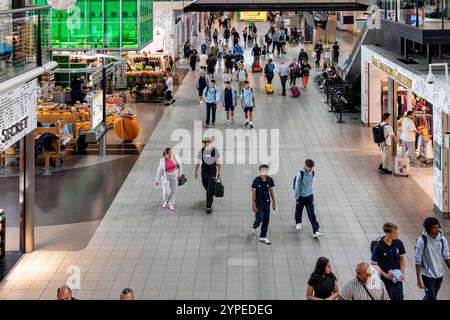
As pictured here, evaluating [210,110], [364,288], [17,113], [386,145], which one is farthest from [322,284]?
[210,110]

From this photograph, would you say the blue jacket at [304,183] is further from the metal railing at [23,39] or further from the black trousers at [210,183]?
the metal railing at [23,39]

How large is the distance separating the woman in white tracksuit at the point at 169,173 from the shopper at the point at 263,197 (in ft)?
7.52

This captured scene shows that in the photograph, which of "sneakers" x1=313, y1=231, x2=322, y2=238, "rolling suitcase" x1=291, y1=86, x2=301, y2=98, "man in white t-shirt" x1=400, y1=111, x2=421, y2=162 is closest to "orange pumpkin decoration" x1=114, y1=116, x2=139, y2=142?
"man in white t-shirt" x1=400, y1=111, x2=421, y2=162

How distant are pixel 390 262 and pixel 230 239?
14.5ft

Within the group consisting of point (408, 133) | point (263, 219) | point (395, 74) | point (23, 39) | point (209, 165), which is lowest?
point (263, 219)

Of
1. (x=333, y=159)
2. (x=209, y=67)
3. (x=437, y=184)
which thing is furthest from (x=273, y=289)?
(x=209, y=67)

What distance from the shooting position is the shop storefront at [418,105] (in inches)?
516

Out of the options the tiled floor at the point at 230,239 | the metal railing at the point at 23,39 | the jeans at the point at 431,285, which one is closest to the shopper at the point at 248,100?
the tiled floor at the point at 230,239

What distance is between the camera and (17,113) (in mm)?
10156

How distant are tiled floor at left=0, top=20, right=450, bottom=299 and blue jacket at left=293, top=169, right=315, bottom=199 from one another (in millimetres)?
793

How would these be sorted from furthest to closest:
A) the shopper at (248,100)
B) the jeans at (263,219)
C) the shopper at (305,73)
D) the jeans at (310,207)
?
1. the shopper at (305,73)
2. the shopper at (248,100)
3. the jeans at (310,207)
4. the jeans at (263,219)

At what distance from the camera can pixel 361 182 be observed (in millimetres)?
15883

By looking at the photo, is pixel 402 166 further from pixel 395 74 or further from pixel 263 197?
pixel 263 197

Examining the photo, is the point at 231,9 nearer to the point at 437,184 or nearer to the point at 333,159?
the point at 333,159
